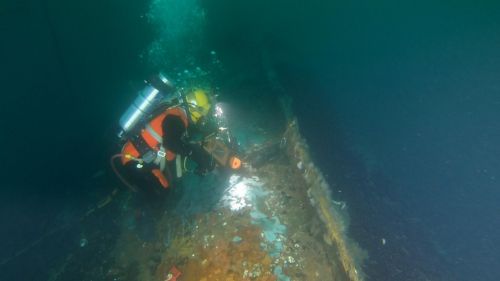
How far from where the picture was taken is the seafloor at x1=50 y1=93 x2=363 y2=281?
9.09 feet

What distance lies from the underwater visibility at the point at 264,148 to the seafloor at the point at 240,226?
16 mm

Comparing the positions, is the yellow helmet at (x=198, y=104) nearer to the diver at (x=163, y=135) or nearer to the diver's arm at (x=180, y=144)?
the diver at (x=163, y=135)

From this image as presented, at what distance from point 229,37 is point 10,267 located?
520 centimetres

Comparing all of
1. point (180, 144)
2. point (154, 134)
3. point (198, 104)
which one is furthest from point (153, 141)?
point (198, 104)

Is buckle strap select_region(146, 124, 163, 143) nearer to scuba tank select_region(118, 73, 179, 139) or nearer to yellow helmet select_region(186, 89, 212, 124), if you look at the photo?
scuba tank select_region(118, 73, 179, 139)

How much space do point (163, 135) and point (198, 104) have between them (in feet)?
1.84

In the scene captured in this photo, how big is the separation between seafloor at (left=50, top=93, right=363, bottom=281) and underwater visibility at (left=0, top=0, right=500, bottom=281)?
2cm

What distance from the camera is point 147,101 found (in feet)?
11.4

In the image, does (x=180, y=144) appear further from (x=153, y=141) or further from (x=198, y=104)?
(x=198, y=104)

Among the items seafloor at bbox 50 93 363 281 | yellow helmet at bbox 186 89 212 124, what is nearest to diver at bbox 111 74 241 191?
yellow helmet at bbox 186 89 212 124

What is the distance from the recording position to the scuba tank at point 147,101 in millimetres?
3457

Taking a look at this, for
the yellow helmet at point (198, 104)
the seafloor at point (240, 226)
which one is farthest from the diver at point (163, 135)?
the seafloor at point (240, 226)

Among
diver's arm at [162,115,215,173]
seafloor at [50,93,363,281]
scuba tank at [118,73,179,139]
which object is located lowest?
seafloor at [50,93,363,281]

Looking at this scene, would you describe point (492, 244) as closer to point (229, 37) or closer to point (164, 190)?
point (164, 190)
